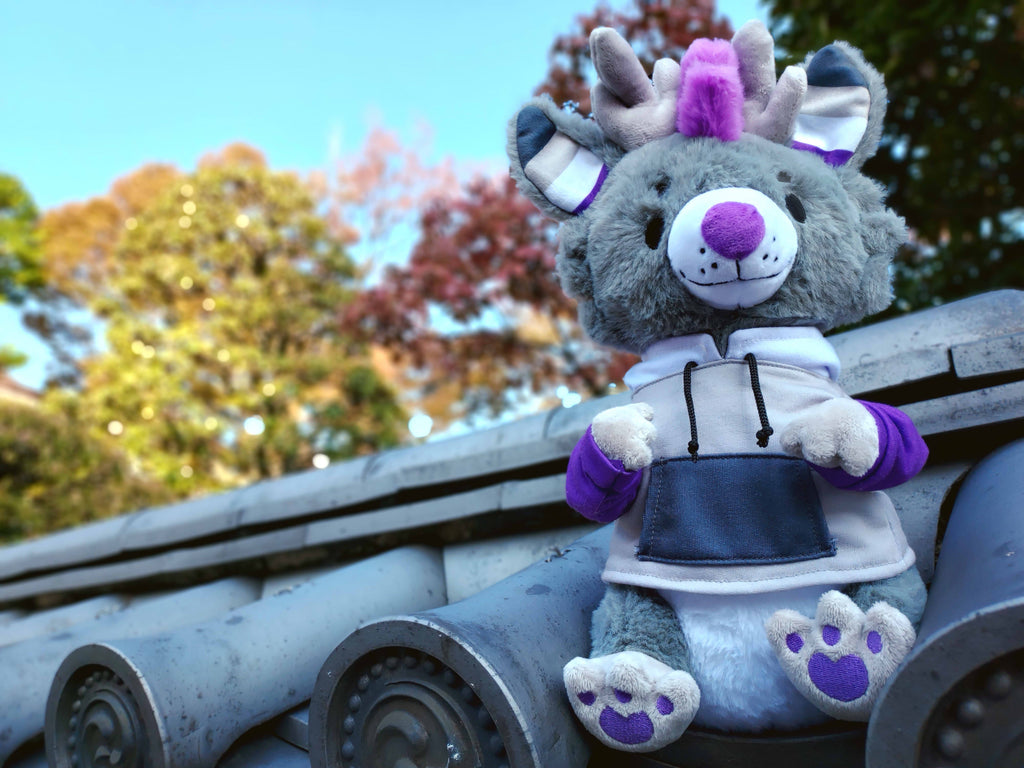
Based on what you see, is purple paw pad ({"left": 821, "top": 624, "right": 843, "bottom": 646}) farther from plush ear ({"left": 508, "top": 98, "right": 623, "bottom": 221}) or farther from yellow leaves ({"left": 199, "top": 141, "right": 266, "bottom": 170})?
yellow leaves ({"left": 199, "top": 141, "right": 266, "bottom": 170})

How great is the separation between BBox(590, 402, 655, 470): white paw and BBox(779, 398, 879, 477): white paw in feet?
0.66

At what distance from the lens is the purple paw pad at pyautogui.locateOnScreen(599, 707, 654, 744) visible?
35.5 inches

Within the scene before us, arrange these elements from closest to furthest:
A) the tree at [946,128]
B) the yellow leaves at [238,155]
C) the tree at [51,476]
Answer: the tree at [946,128] → the tree at [51,476] → the yellow leaves at [238,155]

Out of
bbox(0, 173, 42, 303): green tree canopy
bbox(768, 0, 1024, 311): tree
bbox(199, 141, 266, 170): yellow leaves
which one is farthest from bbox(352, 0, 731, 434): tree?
bbox(0, 173, 42, 303): green tree canopy

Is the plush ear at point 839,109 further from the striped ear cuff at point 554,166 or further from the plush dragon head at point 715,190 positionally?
the striped ear cuff at point 554,166

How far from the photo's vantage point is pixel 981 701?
730mm

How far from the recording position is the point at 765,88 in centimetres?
119

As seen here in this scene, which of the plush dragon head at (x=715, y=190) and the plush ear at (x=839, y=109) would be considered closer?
the plush dragon head at (x=715, y=190)

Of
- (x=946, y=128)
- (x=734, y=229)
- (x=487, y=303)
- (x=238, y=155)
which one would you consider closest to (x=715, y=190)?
(x=734, y=229)

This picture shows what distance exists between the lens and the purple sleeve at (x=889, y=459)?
93 centimetres

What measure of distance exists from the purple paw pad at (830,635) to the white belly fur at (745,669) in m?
0.08

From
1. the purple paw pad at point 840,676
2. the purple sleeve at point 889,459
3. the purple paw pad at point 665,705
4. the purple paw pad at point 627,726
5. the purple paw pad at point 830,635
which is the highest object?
the purple sleeve at point 889,459

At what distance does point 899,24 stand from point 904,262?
1.26 m

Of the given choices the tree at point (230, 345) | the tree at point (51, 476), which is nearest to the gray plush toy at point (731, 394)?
the tree at point (230, 345)
